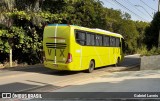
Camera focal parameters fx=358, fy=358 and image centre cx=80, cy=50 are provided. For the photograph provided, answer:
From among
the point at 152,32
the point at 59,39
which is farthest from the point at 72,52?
the point at 152,32

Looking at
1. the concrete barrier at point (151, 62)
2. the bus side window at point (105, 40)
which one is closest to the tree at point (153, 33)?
the bus side window at point (105, 40)

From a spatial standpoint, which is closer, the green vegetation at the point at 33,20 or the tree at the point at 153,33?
the green vegetation at the point at 33,20

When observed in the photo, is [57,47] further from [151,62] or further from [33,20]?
[33,20]

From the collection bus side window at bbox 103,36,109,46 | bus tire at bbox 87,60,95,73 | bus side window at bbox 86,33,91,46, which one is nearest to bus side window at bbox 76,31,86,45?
bus side window at bbox 86,33,91,46

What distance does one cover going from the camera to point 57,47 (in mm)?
20344

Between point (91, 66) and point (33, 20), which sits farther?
point (33, 20)

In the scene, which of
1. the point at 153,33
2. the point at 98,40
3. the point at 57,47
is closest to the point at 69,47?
the point at 57,47

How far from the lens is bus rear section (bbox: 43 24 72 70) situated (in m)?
20.0

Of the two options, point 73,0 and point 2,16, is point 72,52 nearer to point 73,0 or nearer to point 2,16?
point 2,16

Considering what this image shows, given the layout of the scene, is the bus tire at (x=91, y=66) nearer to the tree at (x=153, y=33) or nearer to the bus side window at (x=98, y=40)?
the bus side window at (x=98, y=40)

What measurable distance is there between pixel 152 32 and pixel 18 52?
43.6 feet

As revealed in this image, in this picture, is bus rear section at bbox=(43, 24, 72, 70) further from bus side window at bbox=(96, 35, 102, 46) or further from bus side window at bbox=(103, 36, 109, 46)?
bus side window at bbox=(103, 36, 109, 46)

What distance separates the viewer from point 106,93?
1273 cm

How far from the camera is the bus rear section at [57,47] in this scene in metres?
20.0
